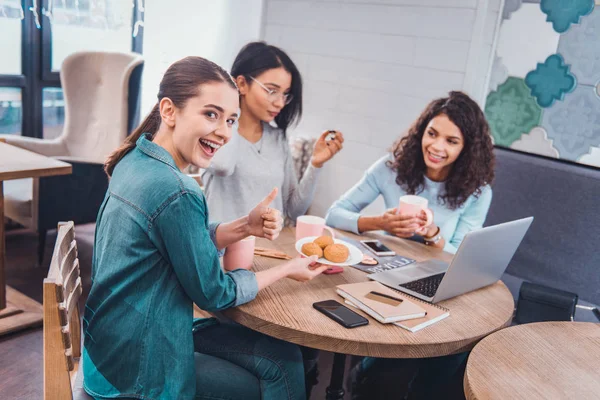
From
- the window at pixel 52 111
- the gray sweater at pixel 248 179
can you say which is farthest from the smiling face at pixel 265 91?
the window at pixel 52 111

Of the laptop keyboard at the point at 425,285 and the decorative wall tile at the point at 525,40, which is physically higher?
the decorative wall tile at the point at 525,40

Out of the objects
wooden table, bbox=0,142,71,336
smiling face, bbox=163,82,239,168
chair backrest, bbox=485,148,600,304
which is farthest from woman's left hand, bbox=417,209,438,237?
wooden table, bbox=0,142,71,336

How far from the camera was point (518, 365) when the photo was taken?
1.21m

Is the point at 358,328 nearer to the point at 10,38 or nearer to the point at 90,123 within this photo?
the point at 90,123

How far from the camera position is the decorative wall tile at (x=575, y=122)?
2.45 meters

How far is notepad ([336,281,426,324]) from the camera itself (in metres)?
1.35

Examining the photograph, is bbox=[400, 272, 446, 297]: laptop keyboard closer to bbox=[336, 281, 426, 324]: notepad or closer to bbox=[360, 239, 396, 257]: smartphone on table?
bbox=[336, 281, 426, 324]: notepad

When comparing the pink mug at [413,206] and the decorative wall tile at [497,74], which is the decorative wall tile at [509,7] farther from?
the pink mug at [413,206]

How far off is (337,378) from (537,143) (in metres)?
1.60

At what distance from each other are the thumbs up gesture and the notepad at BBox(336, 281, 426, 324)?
0.75 feet

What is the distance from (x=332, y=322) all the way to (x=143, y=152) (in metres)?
0.58

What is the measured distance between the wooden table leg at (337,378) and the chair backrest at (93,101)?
2355mm

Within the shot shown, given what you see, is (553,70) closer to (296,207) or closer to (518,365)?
(296,207)

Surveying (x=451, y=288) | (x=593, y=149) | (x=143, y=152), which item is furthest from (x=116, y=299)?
(x=593, y=149)
